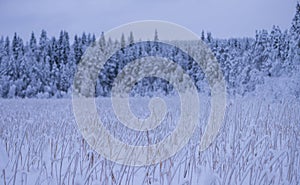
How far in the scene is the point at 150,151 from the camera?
326 centimetres

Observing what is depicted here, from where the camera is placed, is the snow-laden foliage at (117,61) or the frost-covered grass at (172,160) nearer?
the frost-covered grass at (172,160)

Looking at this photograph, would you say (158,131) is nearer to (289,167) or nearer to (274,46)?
(289,167)

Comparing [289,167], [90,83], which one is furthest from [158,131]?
[90,83]

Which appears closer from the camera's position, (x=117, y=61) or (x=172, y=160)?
Result: (x=172, y=160)

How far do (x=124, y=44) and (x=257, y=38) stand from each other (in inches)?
611

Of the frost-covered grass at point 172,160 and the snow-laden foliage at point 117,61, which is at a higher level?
the snow-laden foliage at point 117,61

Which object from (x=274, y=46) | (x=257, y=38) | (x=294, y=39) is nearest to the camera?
(x=294, y=39)

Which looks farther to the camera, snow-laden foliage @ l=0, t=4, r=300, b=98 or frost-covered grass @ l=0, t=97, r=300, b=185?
snow-laden foliage @ l=0, t=4, r=300, b=98

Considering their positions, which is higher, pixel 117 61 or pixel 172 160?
pixel 117 61

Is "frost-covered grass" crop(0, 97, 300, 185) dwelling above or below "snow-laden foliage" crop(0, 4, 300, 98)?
below

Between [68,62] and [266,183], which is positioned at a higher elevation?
[68,62]

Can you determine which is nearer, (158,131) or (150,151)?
(150,151)

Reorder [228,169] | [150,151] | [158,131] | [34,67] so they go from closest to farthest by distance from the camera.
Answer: [228,169] < [150,151] < [158,131] < [34,67]

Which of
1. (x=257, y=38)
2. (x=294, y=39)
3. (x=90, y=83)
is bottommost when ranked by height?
(x=90, y=83)
